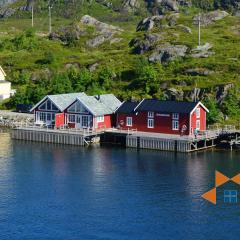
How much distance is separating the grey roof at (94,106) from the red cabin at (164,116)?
1.71 m

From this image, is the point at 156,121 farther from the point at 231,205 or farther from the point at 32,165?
the point at 231,205

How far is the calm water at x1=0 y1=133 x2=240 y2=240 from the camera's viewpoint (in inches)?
2329

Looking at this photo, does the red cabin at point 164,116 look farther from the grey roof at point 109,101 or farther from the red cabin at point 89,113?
the grey roof at point 109,101

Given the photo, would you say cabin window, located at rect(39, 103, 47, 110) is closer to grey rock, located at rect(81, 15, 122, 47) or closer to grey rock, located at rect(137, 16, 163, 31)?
grey rock, located at rect(81, 15, 122, 47)

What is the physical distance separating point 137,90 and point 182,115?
79.3 feet

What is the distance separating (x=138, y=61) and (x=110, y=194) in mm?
60514

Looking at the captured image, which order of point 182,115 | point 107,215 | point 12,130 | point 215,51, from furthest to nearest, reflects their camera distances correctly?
point 215,51, point 12,130, point 182,115, point 107,215

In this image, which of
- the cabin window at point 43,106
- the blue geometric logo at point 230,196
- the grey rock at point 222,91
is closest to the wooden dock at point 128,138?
the cabin window at point 43,106

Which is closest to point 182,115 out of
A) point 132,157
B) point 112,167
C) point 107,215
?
point 132,157

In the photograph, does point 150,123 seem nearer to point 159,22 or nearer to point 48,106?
point 48,106

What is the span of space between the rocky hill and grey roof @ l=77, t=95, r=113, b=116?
1416 centimetres

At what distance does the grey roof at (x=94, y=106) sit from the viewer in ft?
319

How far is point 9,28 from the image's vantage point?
190375mm

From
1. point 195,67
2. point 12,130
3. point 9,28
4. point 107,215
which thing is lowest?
point 107,215
